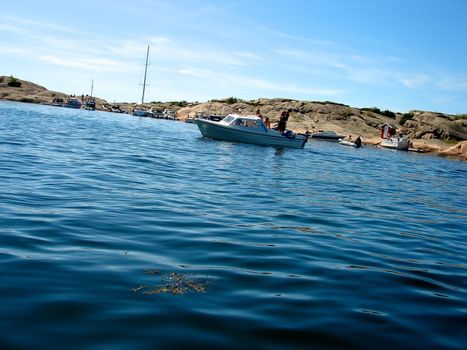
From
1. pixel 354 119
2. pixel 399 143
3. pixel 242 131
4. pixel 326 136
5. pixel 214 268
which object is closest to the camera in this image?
pixel 214 268

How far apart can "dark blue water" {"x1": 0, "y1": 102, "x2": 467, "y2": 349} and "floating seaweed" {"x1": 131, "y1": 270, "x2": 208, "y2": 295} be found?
0.02 m

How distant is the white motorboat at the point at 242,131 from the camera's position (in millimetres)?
32750

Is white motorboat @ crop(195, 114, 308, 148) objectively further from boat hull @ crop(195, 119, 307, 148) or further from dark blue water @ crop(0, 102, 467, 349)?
dark blue water @ crop(0, 102, 467, 349)

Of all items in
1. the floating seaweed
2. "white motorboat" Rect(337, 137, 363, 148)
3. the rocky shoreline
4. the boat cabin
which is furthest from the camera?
the rocky shoreline

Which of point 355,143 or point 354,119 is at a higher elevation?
point 354,119

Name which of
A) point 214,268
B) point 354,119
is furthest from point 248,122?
point 354,119

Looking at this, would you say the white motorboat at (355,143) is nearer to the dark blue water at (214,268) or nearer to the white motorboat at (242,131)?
the white motorboat at (242,131)

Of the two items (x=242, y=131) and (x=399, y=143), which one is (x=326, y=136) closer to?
(x=399, y=143)

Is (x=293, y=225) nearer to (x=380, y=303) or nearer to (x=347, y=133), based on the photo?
(x=380, y=303)

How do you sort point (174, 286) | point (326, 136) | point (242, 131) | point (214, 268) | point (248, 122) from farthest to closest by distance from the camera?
point (326, 136) < point (248, 122) < point (242, 131) < point (214, 268) < point (174, 286)

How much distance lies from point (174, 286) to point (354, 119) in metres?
76.9

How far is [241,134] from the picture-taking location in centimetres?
3278

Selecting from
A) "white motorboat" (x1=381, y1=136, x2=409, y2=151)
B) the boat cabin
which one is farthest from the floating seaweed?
"white motorboat" (x1=381, y1=136, x2=409, y2=151)

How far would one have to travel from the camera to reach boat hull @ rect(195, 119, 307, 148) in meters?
32.7
